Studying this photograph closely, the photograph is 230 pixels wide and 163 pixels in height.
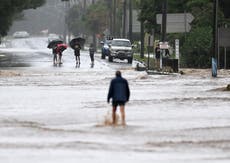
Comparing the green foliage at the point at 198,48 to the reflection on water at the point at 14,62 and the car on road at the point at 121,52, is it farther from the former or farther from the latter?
the reflection on water at the point at 14,62

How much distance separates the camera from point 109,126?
2075cm

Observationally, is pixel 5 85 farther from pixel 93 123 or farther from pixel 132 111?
pixel 93 123

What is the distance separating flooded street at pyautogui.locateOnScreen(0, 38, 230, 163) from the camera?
15.6m

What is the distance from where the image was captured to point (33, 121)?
869 inches

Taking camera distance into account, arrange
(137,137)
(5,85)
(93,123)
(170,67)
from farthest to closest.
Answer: (170,67)
(5,85)
(93,123)
(137,137)

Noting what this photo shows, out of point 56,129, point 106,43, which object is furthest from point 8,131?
point 106,43

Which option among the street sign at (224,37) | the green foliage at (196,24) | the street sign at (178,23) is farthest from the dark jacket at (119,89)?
the green foliage at (196,24)

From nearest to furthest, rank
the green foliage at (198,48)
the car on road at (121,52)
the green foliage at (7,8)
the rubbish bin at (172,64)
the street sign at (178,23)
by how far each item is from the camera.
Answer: the rubbish bin at (172,64), the street sign at (178,23), the green foliage at (198,48), the car on road at (121,52), the green foliage at (7,8)

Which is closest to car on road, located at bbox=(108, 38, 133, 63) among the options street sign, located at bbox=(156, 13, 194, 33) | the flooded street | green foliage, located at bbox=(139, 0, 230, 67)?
green foliage, located at bbox=(139, 0, 230, 67)

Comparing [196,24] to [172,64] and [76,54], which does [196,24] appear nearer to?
[76,54]

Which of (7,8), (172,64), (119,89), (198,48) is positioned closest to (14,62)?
(7,8)

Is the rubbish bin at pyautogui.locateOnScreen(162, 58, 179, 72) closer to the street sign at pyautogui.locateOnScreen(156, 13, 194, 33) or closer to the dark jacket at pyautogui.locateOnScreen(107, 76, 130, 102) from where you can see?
the street sign at pyautogui.locateOnScreen(156, 13, 194, 33)

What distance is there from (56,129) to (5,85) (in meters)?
17.1

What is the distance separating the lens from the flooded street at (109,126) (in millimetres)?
15617
